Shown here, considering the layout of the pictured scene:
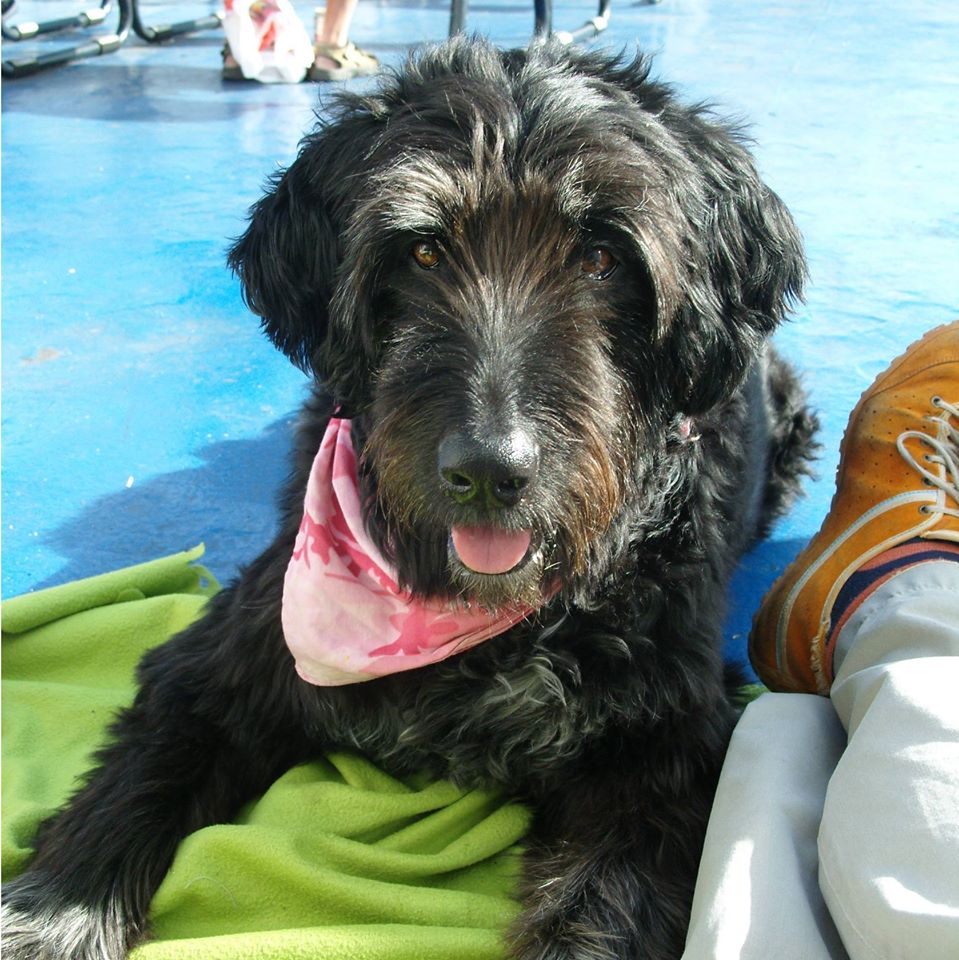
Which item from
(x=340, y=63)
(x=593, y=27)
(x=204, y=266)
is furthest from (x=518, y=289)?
(x=593, y=27)

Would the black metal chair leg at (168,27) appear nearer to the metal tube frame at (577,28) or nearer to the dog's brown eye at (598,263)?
the metal tube frame at (577,28)

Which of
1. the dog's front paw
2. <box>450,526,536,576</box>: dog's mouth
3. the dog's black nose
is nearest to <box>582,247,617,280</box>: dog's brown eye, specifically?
the dog's black nose

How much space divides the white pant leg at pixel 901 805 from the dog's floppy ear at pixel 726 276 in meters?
0.64

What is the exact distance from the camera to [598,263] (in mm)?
2049

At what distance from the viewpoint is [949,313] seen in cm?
457

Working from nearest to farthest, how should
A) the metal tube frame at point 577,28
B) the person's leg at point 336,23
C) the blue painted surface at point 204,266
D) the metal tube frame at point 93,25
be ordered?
the blue painted surface at point 204,266
the metal tube frame at point 577,28
the person's leg at point 336,23
the metal tube frame at point 93,25

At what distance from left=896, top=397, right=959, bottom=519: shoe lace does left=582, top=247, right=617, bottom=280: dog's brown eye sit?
1.12 metres

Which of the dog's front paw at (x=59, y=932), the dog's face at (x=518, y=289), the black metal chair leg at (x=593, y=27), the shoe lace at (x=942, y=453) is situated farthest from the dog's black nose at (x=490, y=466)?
the black metal chair leg at (x=593, y=27)

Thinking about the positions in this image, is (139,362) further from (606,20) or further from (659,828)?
(606,20)

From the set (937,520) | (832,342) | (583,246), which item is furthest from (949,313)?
(583,246)

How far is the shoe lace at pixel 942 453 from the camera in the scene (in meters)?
2.69

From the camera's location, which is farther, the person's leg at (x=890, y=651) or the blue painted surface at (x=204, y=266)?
the blue painted surface at (x=204, y=266)

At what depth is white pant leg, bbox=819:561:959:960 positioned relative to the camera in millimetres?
1609

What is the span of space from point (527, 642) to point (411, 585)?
0.27 m
